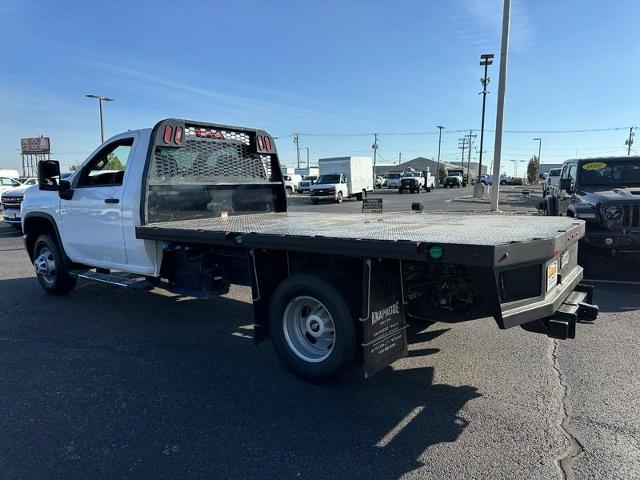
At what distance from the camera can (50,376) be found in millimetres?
4199

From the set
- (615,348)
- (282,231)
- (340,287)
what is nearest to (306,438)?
(340,287)

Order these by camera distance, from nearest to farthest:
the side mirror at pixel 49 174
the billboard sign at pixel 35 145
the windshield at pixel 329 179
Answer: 1. the side mirror at pixel 49 174
2. the windshield at pixel 329 179
3. the billboard sign at pixel 35 145

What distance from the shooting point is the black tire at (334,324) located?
3.56 metres

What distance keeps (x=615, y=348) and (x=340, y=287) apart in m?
3.00

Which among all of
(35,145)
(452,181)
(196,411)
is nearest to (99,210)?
(196,411)

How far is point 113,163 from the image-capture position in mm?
6180

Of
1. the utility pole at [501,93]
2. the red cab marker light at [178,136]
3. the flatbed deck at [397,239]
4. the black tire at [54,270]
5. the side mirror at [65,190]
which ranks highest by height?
the utility pole at [501,93]

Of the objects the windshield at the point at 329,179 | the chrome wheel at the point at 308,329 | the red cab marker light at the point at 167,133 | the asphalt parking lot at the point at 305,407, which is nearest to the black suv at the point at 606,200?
the asphalt parking lot at the point at 305,407

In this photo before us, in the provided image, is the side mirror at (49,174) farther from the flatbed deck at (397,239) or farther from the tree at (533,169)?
the tree at (533,169)

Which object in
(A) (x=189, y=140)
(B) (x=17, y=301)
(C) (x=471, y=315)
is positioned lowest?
(B) (x=17, y=301)

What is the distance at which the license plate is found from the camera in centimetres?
345

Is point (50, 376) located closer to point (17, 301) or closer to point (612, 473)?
point (17, 301)

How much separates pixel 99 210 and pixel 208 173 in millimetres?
1380

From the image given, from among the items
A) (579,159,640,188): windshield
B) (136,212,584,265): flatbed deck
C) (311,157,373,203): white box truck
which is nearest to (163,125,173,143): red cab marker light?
(136,212,584,265): flatbed deck
